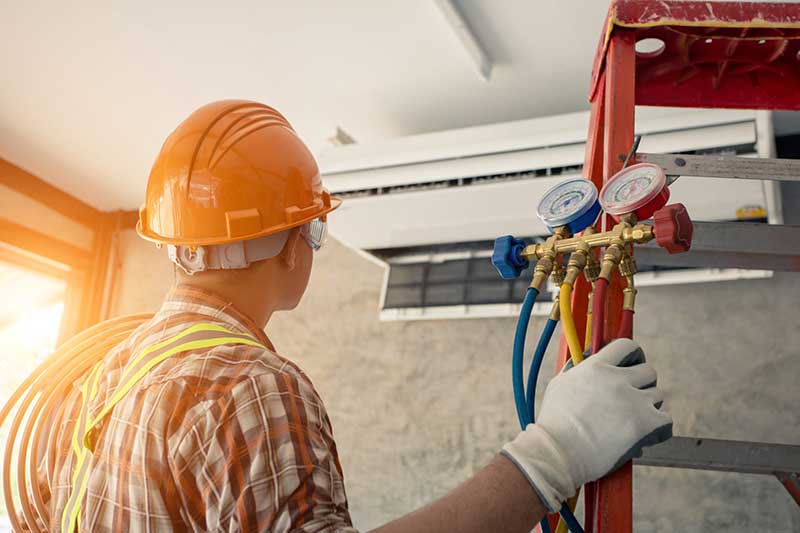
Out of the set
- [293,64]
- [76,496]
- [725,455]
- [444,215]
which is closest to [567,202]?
[725,455]

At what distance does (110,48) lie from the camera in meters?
2.54

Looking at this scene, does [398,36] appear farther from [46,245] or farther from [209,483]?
[46,245]

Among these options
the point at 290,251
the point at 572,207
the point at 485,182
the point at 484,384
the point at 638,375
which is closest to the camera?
the point at 638,375

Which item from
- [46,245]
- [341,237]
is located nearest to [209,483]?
[341,237]

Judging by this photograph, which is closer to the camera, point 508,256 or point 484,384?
point 508,256

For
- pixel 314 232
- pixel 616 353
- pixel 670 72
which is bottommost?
pixel 616 353

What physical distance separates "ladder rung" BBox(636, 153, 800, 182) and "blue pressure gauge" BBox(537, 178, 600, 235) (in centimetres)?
12

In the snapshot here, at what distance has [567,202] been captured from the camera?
3.25ft

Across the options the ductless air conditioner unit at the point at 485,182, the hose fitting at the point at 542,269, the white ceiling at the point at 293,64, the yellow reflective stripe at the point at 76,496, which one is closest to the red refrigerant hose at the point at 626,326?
the hose fitting at the point at 542,269

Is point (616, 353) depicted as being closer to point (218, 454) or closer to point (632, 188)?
point (632, 188)

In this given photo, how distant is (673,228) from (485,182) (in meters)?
1.67

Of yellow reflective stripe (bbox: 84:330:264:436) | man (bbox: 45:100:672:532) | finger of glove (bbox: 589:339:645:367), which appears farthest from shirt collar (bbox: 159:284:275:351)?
finger of glove (bbox: 589:339:645:367)

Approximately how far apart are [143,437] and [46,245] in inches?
131

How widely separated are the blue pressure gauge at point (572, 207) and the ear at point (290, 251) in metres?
0.39
